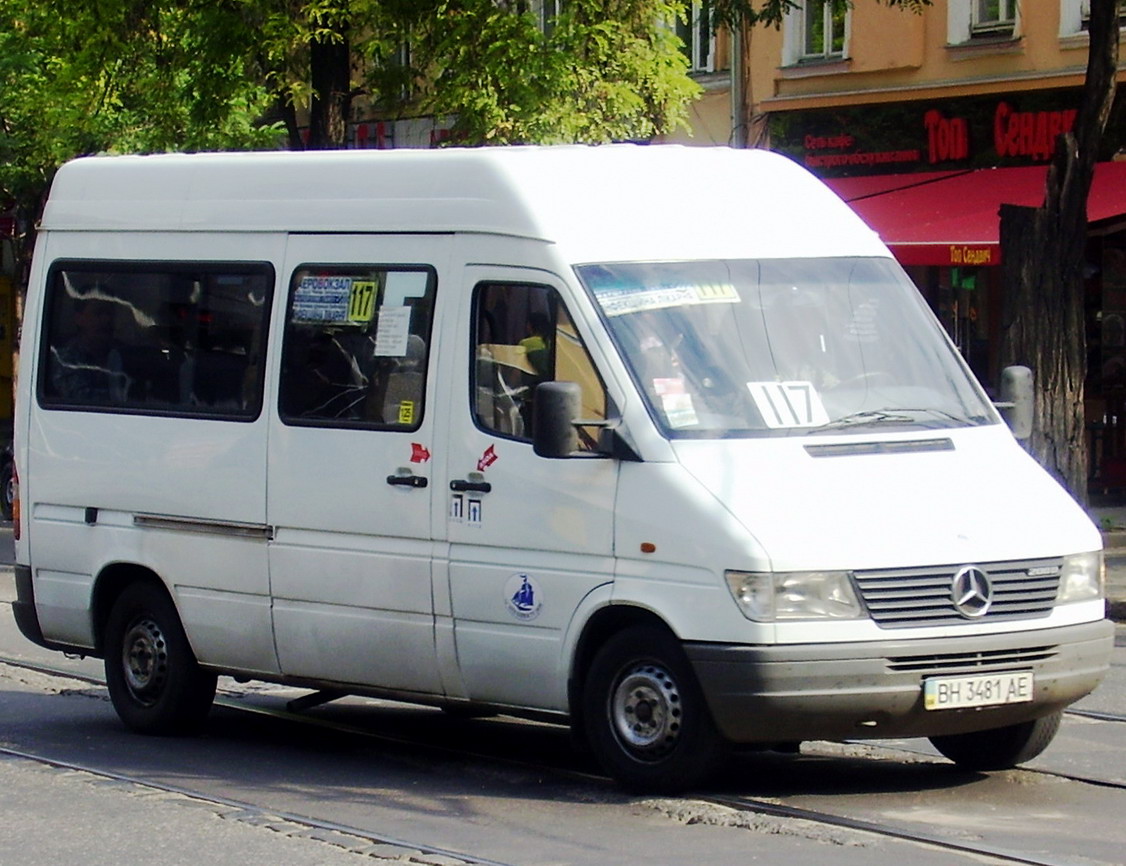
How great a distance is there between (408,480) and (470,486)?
33cm

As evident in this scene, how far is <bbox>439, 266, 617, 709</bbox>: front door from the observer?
7953 mm

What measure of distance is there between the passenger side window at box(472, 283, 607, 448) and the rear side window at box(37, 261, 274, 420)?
1.35 meters

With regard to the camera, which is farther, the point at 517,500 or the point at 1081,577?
the point at 517,500

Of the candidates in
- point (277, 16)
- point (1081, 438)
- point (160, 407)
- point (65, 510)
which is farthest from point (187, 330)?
point (277, 16)

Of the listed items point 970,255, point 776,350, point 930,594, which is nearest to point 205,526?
point 776,350

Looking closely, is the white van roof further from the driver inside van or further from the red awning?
the red awning

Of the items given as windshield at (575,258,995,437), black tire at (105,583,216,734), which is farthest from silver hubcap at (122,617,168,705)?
windshield at (575,258,995,437)

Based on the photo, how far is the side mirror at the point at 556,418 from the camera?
7.69 metres

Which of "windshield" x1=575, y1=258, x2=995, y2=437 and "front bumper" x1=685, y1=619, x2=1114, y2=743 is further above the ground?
"windshield" x1=575, y1=258, x2=995, y2=437

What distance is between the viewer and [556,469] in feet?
26.3

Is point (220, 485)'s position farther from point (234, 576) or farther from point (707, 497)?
point (707, 497)

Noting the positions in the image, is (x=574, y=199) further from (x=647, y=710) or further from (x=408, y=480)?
(x=647, y=710)

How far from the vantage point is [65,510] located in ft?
33.6

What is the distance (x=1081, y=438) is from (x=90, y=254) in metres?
9.13
